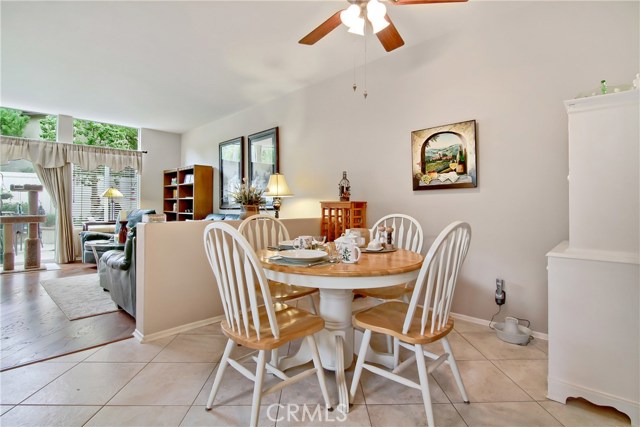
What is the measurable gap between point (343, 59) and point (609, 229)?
8.84 feet

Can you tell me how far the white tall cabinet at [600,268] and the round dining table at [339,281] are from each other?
0.76 metres

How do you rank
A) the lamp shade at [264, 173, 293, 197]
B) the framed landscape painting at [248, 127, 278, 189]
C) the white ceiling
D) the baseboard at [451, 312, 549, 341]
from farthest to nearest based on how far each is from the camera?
the framed landscape painting at [248, 127, 278, 189]
the lamp shade at [264, 173, 293, 197]
the white ceiling
the baseboard at [451, 312, 549, 341]

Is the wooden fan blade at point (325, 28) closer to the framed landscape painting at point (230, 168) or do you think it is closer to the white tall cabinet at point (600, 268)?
the white tall cabinet at point (600, 268)

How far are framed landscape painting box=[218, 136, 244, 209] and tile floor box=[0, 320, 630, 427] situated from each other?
3299mm

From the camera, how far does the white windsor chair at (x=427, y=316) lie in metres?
1.30

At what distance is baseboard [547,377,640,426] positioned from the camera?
54.0 inches

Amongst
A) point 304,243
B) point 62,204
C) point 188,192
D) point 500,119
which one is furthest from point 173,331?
point 62,204

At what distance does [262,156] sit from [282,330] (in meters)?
3.54

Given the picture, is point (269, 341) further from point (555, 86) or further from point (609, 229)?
point (555, 86)

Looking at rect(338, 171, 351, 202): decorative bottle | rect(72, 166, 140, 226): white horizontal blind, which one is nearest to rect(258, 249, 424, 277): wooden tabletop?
rect(338, 171, 351, 202): decorative bottle

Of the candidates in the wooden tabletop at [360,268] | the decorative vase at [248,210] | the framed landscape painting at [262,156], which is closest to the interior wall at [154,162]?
the framed landscape painting at [262,156]

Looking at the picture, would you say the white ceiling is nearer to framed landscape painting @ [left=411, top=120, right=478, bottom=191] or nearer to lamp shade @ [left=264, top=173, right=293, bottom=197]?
framed landscape painting @ [left=411, top=120, right=478, bottom=191]

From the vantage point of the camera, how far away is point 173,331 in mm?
2355

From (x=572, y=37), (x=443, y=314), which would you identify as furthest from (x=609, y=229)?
(x=572, y=37)
